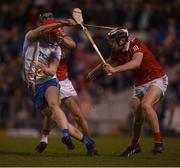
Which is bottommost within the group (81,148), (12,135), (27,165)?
(12,135)

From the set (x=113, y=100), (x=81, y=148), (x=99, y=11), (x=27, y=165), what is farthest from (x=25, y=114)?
(x=27, y=165)

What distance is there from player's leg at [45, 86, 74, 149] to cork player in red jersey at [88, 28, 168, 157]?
963mm

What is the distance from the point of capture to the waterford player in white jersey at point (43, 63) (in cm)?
1559

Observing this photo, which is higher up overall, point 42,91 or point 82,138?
point 42,91

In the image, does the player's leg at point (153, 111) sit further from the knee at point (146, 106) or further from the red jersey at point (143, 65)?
the red jersey at point (143, 65)

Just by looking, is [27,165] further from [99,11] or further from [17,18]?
[17,18]

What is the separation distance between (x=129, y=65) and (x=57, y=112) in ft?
4.85

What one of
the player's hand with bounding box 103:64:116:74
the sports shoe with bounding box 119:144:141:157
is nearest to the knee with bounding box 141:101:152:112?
the sports shoe with bounding box 119:144:141:157

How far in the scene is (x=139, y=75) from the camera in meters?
16.4

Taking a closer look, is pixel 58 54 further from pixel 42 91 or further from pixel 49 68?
pixel 42 91

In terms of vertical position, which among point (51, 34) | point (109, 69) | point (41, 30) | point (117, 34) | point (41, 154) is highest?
point (41, 30)

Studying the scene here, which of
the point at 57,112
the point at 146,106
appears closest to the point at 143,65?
the point at 146,106

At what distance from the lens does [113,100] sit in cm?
2556

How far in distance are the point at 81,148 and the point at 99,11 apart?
10.4 meters
